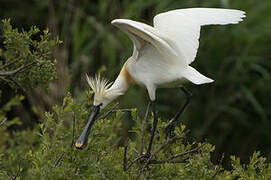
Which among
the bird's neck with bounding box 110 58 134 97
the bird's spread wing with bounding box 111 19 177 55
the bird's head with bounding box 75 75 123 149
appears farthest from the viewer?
the bird's neck with bounding box 110 58 134 97

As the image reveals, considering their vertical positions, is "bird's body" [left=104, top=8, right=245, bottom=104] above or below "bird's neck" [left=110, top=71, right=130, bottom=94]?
above

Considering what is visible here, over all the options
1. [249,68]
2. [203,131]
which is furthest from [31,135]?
[249,68]

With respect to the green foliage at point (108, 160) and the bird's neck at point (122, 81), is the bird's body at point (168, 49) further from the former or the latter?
the green foliage at point (108, 160)

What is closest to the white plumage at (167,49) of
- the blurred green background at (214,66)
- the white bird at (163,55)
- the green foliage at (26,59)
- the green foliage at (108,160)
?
the white bird at (163,55)

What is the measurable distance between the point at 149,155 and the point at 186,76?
1.26 feet

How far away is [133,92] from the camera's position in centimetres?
491

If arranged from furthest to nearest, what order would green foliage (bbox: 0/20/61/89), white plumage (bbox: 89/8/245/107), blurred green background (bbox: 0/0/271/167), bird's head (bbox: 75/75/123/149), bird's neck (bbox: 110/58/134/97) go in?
blurred green background (bbox: 0/0/271/167)
bird's neck (bbox: 110/58/134/97)
bird's head (bbox: 75/75/123/149)
white plumage (bbox: 89/8/245/107)
green foliage (bbox: 0/20/61/89)

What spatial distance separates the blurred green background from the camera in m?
4.98

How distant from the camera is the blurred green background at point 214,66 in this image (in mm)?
4980

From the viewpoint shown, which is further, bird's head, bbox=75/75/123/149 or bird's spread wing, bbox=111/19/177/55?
bird's head, bbox=75/75/123/149

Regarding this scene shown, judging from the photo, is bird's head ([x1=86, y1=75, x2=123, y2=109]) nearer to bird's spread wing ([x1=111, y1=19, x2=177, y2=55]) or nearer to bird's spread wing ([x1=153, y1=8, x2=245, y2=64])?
bird's spread wing ([x1=111, y1=19, x2=177, y2=55])

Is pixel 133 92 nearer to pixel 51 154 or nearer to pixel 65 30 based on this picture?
pixel 65 30

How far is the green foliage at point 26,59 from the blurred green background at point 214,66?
251cm

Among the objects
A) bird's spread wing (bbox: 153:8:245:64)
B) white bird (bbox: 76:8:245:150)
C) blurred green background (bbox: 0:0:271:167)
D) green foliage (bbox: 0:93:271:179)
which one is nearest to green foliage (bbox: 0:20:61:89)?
green foliage (bbox: 0:93:271:179)
